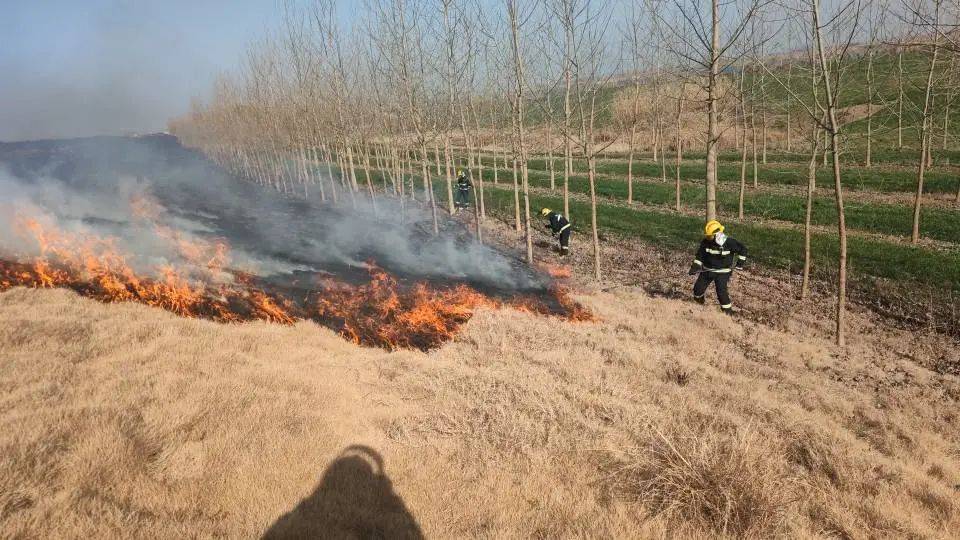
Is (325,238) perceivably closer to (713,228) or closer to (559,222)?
(559,222)

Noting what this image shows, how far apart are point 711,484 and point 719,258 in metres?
6.94

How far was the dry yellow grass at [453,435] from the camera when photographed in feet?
14.2

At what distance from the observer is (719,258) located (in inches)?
414

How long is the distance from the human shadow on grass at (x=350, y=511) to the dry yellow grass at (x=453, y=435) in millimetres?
21

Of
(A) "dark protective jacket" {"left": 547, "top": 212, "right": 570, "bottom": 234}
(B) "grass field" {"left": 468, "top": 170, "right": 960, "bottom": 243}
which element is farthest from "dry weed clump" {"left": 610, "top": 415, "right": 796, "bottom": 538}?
(B) "grass field" {"left": 468, "top": 170, "right": 960, "bottom": 243}

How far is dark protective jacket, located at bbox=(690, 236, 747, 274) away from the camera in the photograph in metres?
10.4

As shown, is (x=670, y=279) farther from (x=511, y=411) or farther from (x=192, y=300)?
(x=192, y=300)

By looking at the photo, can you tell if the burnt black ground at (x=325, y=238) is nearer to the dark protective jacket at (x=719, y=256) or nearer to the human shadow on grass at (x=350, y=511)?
the dark protective jacket at (x=719, y=256)

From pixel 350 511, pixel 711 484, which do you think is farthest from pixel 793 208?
pixel 350 511

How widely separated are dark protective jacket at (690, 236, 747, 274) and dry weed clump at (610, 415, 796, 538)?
587 cm

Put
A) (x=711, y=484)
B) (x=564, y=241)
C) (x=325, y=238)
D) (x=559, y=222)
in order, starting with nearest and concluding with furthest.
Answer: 1. (x=711, y=484)
2. (x=559, y=222)
3. (x=564, y=241)
4. (x=325, y=238)

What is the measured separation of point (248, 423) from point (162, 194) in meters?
36.1

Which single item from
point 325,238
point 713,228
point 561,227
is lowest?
point 325,238

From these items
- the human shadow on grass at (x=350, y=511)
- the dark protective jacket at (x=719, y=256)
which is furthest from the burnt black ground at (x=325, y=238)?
the human shadow on grass at (x=350, y=511)
